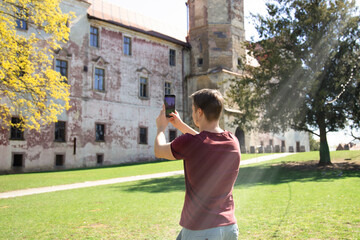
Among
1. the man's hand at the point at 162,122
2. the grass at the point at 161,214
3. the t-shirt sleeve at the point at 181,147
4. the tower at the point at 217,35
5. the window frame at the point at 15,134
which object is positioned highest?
the tower at the point at 217,35

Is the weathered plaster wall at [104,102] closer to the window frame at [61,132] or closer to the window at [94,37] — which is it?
the window frame at [61,132]

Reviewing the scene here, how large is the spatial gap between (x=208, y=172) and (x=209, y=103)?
49 cm

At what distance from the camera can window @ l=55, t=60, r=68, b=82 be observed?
83.4 ft

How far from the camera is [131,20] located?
3281cm

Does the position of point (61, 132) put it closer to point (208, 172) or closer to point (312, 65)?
point (312, 65)

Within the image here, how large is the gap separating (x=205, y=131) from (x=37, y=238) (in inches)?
184

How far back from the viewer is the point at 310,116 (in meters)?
18.3

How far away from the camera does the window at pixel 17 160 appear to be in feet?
74.4

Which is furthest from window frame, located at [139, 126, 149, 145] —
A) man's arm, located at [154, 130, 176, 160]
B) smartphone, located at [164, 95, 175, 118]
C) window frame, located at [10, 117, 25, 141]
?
man's arm, located at [154, 130, 176, 160]

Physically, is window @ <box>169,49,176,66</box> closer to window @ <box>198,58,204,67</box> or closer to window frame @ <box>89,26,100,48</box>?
window @ <box>198,58,204,67</box>

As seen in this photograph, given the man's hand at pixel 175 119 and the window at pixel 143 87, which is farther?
the window at pixel 143 87

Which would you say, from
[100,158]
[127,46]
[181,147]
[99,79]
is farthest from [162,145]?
[127,46]

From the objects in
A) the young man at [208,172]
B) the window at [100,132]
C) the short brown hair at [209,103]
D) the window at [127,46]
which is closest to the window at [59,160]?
the window at [100,132]

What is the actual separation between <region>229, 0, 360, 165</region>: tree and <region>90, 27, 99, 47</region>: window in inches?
603
